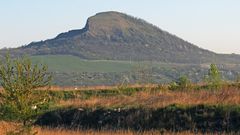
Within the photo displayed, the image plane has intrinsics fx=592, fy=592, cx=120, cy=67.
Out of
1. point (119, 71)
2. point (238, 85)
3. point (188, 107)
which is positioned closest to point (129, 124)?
point (188, 107)

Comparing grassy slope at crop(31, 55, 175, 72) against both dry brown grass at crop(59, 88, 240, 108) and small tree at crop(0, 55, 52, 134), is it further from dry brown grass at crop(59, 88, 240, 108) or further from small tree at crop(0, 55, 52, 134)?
small tree at crop(0, 55, 52, 134)

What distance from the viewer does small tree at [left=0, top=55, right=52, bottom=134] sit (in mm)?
17906

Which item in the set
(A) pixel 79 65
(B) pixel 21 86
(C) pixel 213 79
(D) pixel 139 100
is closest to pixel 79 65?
(A) pixel 79 65

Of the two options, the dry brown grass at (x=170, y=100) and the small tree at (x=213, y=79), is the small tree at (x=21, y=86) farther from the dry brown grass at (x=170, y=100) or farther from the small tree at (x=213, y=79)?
the small tree at (x=213, y=79)

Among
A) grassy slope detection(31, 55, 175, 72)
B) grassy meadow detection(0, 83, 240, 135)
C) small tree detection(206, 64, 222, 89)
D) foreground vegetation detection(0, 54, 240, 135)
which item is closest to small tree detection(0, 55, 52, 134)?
foreground vegetation detection(0, 54, 240, 135)

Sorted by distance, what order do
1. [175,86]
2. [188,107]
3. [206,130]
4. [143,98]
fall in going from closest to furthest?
[206,130], [188,107], [143,98], [175,86]

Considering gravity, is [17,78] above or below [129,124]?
above

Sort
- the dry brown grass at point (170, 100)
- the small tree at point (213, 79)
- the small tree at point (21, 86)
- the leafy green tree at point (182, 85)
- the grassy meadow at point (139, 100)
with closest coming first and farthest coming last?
the small tree at point (21, 86)
the grassy meadow at point (139, 100)
the dry brown grass at point (170, 100)
the small tree at point (213, 79)
the leafy green tree at point (182, 85)

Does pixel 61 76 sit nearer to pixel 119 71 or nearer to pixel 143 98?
pixel 119 71

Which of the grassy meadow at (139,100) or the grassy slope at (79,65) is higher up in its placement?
the grassy meadow at (139,100)

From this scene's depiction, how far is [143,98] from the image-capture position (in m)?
30.2

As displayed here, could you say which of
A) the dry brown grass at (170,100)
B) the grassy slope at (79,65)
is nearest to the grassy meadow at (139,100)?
the dry brown grass at (170,100)

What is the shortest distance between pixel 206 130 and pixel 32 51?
163 meters

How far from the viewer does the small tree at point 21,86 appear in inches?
705
